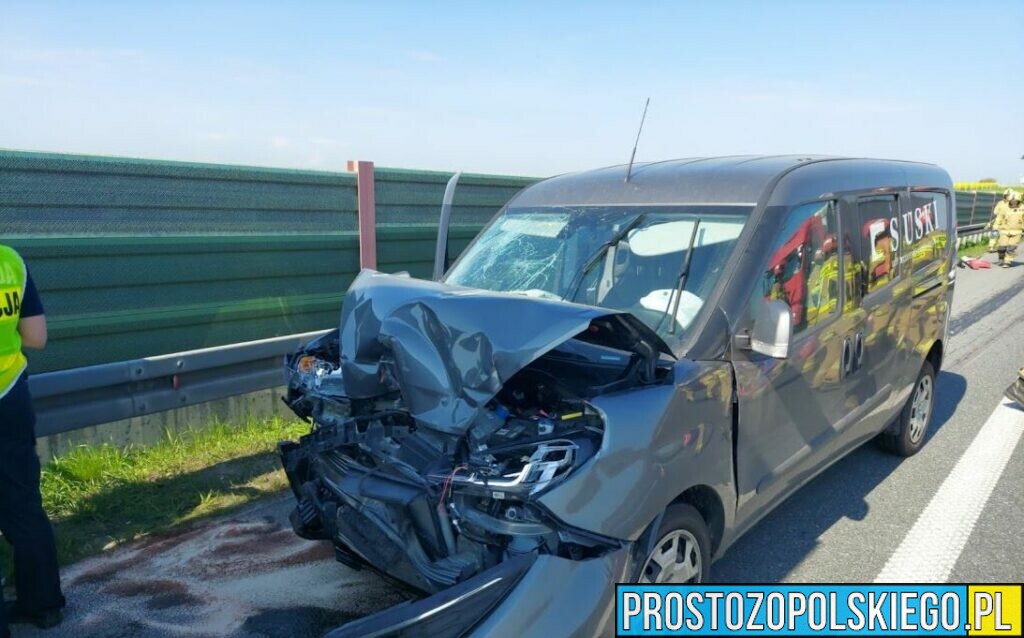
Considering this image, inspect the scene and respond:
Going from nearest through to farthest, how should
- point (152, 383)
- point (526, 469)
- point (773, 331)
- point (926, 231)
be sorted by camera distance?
point (526, 469) < point (773, 331) < point (152, 383) < point (926, 231)

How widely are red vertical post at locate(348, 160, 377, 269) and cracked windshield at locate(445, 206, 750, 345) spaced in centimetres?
270

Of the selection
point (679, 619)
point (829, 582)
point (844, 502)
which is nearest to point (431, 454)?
point (679, 619)

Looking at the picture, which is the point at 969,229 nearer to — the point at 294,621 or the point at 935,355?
the point at 935,355

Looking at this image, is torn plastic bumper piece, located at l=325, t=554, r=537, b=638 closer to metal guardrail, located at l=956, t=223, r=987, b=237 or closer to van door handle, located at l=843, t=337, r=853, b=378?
van door handle, located at l=843, t=337, r=853, b=378

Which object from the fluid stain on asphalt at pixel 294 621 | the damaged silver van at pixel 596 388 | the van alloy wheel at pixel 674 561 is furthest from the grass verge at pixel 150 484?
the van alloy wheel at pixel 674 561

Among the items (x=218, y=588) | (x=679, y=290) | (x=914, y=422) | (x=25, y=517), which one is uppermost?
(x=679, y=290)

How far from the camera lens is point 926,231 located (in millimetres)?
5227

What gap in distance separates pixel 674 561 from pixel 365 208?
4.81 m

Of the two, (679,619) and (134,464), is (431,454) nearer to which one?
(679,619)

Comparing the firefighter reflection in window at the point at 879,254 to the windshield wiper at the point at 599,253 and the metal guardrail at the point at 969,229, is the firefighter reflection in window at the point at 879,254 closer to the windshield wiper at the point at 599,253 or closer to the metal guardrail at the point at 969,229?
the windshield wiper at the point at 599,253

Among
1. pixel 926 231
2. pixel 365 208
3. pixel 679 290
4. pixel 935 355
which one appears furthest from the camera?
pixel 365 208

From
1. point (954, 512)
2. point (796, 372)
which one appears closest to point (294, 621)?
point (796, 372)

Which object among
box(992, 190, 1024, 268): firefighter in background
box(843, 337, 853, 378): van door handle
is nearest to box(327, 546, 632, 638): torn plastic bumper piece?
box(843, 337, 853, 378): van door handle

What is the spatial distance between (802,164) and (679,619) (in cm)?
241
